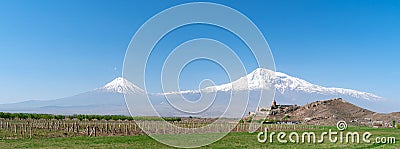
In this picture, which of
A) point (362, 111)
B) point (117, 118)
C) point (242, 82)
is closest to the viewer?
point (242, 82)

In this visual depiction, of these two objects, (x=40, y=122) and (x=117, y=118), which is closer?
(x=40, y=122)

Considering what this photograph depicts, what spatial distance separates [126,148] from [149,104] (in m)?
16.3

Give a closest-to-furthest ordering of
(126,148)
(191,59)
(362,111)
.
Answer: (191,59) → (126,148) → (362,111)

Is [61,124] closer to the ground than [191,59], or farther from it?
closer to the ground

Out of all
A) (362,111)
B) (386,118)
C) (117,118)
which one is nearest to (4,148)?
(117,118)

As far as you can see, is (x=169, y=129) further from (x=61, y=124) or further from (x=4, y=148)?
(x=4, y=148)

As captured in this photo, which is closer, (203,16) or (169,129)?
(203,16)

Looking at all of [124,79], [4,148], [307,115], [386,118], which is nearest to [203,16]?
[124,79]

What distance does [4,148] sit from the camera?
2661 centimetres

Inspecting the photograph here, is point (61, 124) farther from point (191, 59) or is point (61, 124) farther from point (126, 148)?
point (191, 59)

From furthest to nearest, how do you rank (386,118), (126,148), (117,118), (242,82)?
(386,118) < (117,118) < (126,148) < (242,82)

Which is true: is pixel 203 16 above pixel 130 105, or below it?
above

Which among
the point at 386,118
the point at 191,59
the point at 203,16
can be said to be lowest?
the point at 386,118

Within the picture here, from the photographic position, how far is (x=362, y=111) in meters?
145
